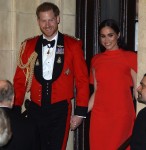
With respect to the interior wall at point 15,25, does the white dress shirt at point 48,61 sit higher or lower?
lower

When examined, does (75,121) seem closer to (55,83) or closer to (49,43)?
(55,83)

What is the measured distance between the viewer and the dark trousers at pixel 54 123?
4.04 metres

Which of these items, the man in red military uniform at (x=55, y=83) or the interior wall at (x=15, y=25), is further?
the interior wall at (x=15, y=25)

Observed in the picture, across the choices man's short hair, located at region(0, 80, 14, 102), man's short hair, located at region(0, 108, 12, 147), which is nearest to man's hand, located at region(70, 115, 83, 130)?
man's short hair, located at region(0, 80, 14, 102)

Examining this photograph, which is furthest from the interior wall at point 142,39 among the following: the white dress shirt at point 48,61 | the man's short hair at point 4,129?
the man's short hair at point 4,129

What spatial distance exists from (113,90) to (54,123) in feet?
1.95

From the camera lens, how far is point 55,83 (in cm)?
405

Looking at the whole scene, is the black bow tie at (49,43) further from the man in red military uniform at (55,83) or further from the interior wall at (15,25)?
the interior wall at (15,25)

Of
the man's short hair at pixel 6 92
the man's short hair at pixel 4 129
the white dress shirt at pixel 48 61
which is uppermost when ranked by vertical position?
the white dress shirt at pixel 48 61

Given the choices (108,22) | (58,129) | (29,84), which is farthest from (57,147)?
(108,22)

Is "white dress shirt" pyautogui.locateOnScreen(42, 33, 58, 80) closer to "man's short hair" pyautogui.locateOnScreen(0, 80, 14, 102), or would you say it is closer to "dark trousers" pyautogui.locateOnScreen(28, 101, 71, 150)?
"dark trousers" pyautogui.locateOnScreen(28, 101, 71, 150)

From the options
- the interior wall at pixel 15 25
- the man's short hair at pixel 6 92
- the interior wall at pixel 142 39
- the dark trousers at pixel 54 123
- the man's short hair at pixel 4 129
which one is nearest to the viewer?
the man's short hair at pixel 4 129

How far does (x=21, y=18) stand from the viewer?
4.72 m

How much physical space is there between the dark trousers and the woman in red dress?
0.29 m
